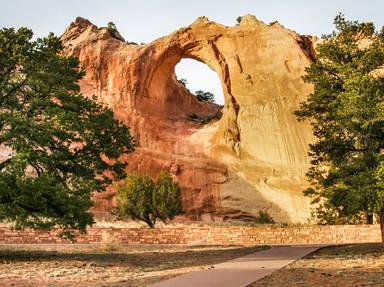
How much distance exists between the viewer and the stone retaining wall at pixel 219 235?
26.5m

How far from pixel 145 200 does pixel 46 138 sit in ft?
58.5

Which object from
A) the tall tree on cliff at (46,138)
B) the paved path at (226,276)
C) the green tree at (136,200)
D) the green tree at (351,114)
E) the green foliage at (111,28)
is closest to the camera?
the paved path at (226,276)

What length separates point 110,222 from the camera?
41.7 m

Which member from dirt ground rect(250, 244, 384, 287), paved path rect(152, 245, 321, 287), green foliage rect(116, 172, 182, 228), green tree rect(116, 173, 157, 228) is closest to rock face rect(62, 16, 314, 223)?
green foliage rect(116, 172, 182, 228)

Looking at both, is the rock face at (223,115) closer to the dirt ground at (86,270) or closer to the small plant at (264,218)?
the small plant at (264,218)

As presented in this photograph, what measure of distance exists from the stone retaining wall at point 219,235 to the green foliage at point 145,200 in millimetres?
6056

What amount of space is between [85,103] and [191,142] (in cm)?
2921

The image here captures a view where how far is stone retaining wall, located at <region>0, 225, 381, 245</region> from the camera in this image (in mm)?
26547

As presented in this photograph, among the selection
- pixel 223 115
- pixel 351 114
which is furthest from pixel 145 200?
pixel 351 114

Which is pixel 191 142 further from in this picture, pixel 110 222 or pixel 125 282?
pixel 125 282

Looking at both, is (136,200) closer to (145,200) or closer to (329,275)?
(145,200)

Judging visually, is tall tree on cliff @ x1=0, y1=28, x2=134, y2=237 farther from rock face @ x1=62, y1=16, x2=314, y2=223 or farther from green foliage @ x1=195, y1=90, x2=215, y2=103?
green foliage @ x1=195, y1=90, x2=215, y2=103

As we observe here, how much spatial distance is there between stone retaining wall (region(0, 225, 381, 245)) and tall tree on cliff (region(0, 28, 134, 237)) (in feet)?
26.4

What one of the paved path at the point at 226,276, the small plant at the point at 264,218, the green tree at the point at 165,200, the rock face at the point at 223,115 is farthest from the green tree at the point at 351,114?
the rock face at the point at 223,115
